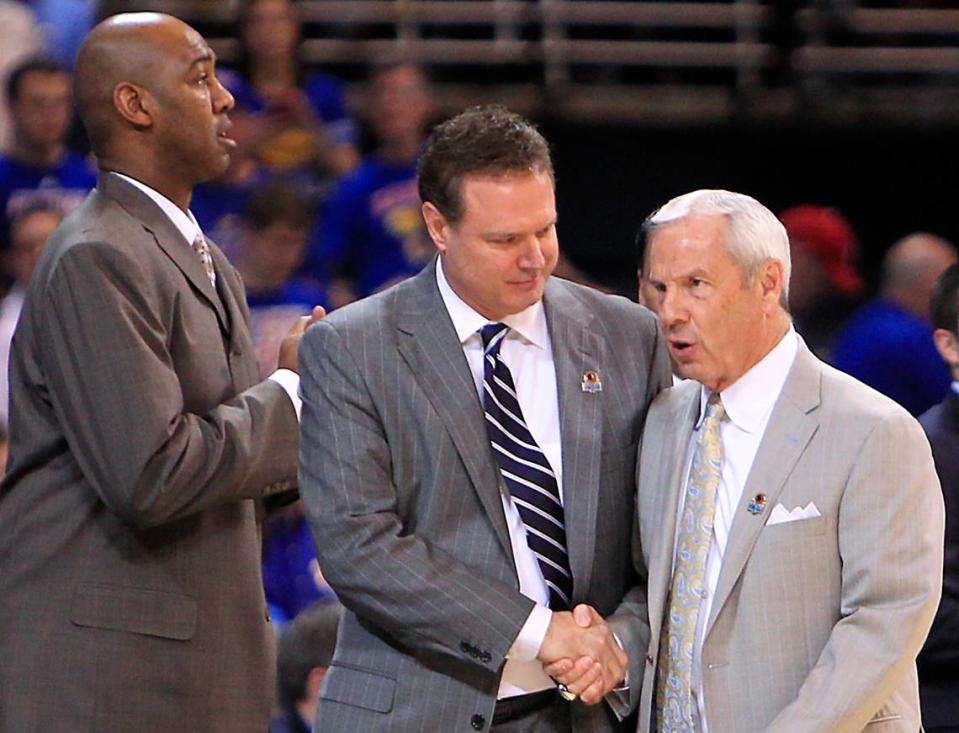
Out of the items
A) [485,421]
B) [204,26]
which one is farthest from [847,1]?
[485,421]

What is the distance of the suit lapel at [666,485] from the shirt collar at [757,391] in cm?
10

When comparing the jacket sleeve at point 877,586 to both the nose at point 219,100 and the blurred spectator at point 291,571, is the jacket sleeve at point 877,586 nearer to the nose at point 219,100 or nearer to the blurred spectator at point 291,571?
the nose at point 219,100

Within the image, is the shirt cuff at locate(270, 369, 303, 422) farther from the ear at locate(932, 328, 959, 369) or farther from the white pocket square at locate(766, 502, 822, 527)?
the ear at locate(932, 328, 959, 369)

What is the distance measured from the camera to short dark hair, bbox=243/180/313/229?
20.3 ft

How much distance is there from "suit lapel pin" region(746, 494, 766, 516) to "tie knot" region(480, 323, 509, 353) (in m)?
0.57

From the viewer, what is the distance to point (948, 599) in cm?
392

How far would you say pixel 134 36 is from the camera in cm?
370

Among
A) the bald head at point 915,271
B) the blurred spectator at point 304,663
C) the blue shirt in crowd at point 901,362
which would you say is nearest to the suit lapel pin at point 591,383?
the blurred spectator at point 304,663

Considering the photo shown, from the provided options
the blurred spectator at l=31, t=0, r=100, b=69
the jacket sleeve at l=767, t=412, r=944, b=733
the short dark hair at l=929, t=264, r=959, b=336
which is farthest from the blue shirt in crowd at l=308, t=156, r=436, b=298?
the jacket sleeve at l=767, t=412, r=944, b=733

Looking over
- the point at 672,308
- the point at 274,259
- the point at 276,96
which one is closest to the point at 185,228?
the point at 672,308

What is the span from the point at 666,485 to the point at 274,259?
122 inches

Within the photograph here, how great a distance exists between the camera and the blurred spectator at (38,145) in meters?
6.51

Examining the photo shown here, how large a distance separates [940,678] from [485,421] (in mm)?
1329

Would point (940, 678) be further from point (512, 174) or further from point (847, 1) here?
point (847, 1)
